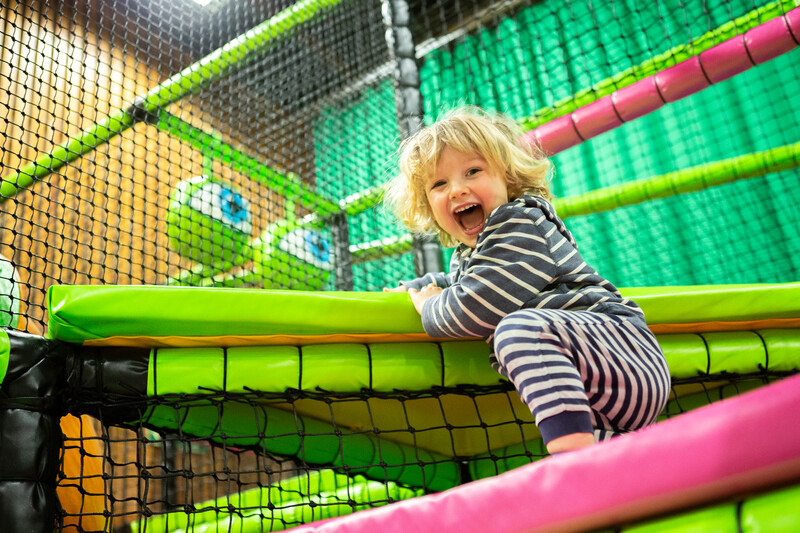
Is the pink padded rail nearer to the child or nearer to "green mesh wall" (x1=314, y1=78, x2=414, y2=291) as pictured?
the child

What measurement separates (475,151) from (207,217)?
1090 millimetres

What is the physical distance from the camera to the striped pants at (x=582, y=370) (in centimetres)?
63

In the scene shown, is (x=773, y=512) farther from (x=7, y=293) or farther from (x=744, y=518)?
(x=7, y=293)

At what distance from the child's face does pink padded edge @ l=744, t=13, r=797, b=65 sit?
73cm


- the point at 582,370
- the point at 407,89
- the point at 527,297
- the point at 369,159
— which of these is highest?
the point at 369,159

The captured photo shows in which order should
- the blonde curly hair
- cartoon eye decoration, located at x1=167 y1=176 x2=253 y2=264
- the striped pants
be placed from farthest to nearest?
cartoon eye decoration, located at x1=167 y1=176 x2=253 y2=264
the blonde curly hair
the striped pants

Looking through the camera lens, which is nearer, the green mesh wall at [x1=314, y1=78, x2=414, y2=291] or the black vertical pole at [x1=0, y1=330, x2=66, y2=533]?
the black vertical pole at [x1=0, y1=330, x2=66, y2=533]

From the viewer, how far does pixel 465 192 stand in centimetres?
94

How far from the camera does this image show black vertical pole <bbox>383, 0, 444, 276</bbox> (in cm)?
156

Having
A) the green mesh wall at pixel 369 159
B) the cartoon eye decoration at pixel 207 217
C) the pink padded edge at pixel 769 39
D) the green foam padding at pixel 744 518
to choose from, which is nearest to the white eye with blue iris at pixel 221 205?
the cartoon eye decoration at pixel 207 217

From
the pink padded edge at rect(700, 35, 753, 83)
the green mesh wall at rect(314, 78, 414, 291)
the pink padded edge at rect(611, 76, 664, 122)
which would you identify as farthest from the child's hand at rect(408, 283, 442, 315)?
the green mesh wall at rect(314, 78, 414, 291)

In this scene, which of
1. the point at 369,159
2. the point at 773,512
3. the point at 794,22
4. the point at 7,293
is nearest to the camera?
the point at 773,512

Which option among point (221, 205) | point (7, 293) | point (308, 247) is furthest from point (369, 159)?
point (7, 293)

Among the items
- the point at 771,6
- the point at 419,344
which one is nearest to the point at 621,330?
the point at 419,344
